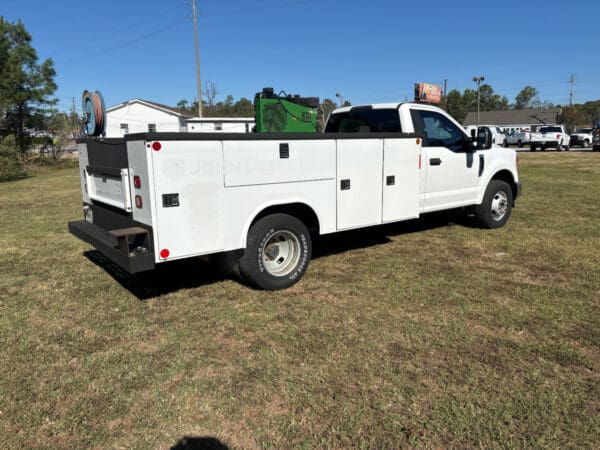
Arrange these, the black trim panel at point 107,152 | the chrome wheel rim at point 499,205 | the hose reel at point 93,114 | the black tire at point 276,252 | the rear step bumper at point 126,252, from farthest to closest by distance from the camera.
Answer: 1. the chrome wheel rim at point 499,205
2. the hose reel at point 93,114
3. the black tire at point 276,252
4. the black trim panel at point 107,152
5. the rear step bumper at point 126,252

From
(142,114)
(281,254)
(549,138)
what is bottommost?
(281,254)

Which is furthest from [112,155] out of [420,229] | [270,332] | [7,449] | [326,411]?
[420,229]

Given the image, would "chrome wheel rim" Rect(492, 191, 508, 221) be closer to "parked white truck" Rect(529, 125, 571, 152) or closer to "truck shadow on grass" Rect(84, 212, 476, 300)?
"truck shadow on grass" Rect(84, 212, 476, 300)

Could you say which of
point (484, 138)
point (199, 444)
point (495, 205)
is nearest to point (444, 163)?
point (484, 138)

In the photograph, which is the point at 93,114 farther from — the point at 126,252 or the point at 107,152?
the point at 126,252

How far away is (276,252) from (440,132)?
3.32 m

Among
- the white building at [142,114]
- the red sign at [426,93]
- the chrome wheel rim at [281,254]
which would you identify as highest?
the white building at [142,114]

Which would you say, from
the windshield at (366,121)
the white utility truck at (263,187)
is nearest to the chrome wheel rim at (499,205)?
the white utility truck at (263,187)

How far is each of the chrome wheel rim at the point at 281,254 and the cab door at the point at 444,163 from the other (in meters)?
2.37

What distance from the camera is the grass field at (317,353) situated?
2709 mm

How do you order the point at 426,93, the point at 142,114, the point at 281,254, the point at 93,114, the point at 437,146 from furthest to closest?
the point at 142,114
the point at 426,93
the point at 437,146
the point at 281,254
the point at 93,114

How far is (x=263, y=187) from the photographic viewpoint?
448 centimetres

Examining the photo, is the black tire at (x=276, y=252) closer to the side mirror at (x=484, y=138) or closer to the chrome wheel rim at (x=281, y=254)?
the chrome wheel rim at (x=281, y=254)

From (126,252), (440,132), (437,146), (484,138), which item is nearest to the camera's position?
(126,252)
